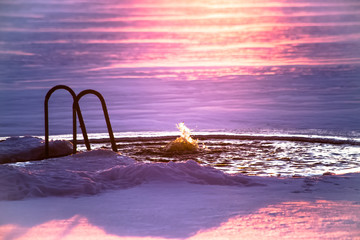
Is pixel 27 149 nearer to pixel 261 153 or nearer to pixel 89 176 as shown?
pixel 89 176

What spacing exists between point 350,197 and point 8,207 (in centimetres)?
332

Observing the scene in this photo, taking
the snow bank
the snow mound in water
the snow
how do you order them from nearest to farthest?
the snow
the snow mound in water
the snow bank

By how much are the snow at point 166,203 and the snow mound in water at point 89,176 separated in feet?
0.03

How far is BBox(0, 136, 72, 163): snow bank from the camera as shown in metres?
7.87

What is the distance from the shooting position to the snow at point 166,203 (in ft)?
15.1

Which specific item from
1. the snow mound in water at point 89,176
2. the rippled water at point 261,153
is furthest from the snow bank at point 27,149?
the snow mound in water at point 89,176

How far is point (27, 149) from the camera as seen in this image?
802 cm

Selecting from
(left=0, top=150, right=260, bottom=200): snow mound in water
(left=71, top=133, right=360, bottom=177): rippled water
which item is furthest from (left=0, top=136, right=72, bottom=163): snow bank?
(left=0, top=150, right=260, bottom=200): snow mound in water

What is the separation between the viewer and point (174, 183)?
20.3 ft

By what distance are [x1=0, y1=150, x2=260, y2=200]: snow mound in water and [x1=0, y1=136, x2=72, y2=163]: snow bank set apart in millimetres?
881

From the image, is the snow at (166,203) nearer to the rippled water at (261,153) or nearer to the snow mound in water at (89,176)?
the snow mound in water at (89,176)

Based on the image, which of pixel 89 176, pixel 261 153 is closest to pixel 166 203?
pixel 89 176

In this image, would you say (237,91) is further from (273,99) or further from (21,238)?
(21,238)

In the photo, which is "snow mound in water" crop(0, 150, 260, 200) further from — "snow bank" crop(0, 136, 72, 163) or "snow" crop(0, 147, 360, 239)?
"snow bank" crop(0, 136, 72, 163)
